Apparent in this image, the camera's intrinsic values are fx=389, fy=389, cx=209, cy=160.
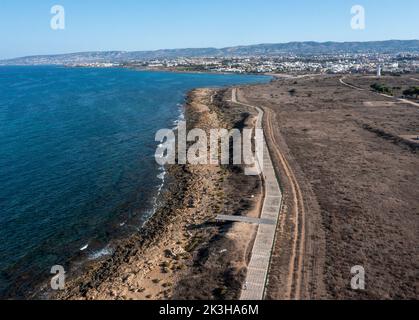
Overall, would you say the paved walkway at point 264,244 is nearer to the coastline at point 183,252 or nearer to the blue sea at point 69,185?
the coastline at point 183,252

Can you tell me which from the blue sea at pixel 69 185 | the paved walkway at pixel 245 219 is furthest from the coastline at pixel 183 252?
the blue sea at pixel 69 185

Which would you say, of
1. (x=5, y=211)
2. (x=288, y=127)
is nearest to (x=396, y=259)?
(x=5, y=211)

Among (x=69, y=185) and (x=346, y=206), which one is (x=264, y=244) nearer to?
(x=346, y=206)

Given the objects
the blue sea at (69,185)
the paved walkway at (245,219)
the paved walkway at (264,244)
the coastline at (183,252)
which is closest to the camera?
the paved walkway at (264,244)

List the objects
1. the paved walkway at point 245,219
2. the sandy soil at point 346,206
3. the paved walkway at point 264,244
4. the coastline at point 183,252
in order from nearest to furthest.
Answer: the paved walkway at point 264,244 < the sandy soil at point 346,206 < the coastline at point 183,252 < the paved walkway at point 245,219

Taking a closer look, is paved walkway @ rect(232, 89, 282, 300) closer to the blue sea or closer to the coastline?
the coastline
